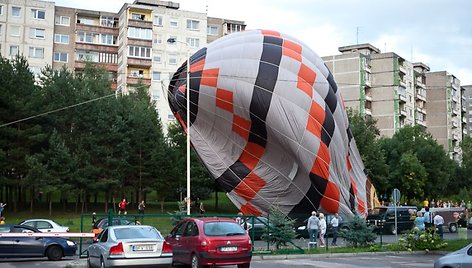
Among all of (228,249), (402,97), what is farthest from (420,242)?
(402,97)

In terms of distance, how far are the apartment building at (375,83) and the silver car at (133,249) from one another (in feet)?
262

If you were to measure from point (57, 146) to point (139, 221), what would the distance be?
967 inches

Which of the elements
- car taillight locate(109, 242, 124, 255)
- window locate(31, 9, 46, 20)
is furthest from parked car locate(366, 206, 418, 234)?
window locate(31, 9, 46, 20)

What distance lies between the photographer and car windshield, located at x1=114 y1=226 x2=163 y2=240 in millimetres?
15278

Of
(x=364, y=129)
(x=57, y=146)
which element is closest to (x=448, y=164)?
(x=364, y=129)

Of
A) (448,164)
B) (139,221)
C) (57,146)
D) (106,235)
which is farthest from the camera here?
(448,164)

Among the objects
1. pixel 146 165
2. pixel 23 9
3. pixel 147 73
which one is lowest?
pixel 146 165

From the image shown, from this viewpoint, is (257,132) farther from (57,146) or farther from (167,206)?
(167,206)

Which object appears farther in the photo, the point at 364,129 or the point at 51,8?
the point at 51,8

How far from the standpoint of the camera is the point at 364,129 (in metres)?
61.0

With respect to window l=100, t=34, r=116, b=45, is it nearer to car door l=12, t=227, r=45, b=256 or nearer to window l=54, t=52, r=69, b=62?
window l=54, t=52, r=69, b=62

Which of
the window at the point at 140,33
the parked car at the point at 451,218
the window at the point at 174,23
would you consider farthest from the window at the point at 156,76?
the parked car at the point at 451,218

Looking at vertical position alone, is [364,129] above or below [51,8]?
below

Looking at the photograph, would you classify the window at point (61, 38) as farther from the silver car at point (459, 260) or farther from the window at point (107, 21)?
the silver car at point (459, 260)
